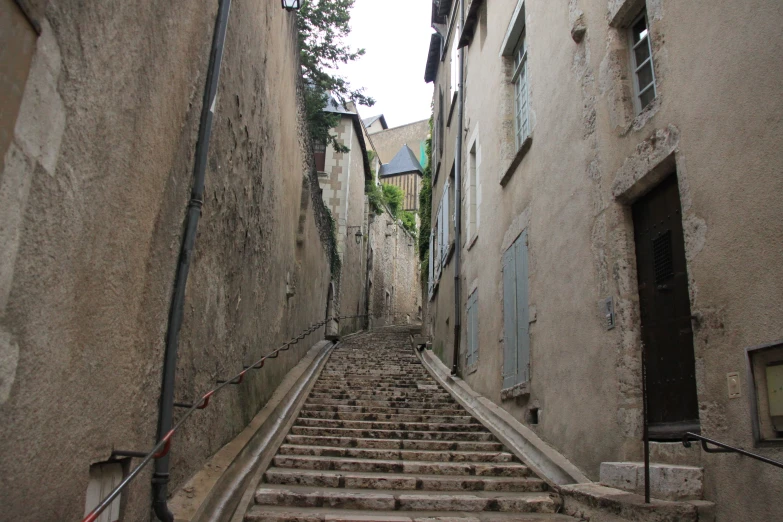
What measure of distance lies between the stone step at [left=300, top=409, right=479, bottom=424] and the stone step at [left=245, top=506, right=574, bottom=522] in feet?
8.04

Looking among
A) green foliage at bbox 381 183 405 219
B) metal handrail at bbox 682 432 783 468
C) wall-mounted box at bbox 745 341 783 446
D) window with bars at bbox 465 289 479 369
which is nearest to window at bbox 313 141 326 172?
green foliage at bbox 381 183 405 219

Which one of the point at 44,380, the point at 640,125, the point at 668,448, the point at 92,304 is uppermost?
the point at 640,125

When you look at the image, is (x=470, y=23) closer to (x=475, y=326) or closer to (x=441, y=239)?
(x=441, y=239)

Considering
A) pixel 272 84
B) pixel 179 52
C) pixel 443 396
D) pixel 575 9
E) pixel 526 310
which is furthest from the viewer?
pixel 443 396

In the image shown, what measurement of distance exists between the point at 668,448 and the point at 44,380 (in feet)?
9.99

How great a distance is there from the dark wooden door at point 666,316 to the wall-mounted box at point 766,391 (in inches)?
27.6

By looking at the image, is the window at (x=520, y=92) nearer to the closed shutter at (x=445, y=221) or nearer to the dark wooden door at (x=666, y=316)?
the dark wooden door at (x=666, y=316)

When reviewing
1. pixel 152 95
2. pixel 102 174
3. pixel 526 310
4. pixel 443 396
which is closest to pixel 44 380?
pixel 102 174

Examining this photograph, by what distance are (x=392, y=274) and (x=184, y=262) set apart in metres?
25.5

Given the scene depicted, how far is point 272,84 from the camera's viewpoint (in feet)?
20.9

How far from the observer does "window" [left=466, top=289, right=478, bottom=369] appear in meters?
8.05

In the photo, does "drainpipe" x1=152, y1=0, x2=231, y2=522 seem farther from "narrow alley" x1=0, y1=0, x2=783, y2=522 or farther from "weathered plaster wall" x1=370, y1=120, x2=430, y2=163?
"weathered plaster wall" x1=370, y1=120, x2=430, y2=163

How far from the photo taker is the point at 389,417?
6387 millimetres

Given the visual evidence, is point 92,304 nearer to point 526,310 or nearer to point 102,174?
point 102,174
